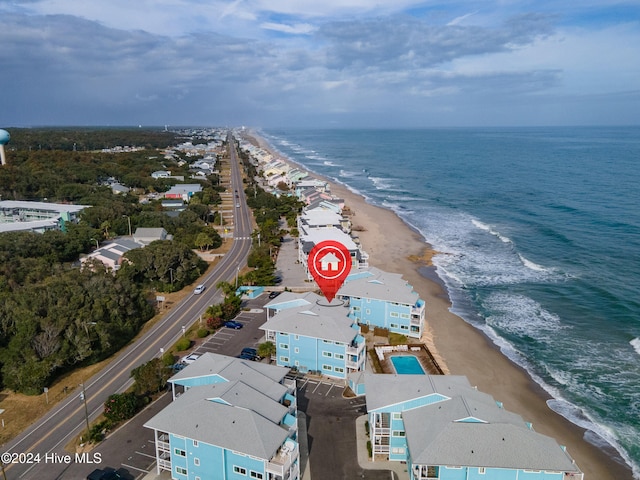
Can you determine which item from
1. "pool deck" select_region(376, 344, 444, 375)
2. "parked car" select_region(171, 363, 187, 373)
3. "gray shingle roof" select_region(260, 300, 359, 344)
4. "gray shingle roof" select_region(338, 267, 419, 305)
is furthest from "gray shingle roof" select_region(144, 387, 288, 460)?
"gray shingle roof" select_region(338, 267, 419, 305)

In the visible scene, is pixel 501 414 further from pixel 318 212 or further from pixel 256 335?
pixel 318 212

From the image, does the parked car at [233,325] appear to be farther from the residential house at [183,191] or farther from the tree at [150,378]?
the residential house at [183,191]

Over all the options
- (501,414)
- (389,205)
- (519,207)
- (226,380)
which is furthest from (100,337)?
(519,207)

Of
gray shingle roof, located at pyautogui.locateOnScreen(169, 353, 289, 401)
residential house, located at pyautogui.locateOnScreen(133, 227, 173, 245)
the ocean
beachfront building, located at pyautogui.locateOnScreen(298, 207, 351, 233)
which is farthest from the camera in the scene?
beachfront building, located at pyautogui.locateOnScreen(298, 207, 351, 233)

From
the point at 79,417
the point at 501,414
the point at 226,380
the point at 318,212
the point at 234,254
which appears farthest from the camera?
the point at 318,212

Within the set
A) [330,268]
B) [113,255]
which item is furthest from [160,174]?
[330,268]

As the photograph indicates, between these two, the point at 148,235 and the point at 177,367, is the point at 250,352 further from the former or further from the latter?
the point at 148,235

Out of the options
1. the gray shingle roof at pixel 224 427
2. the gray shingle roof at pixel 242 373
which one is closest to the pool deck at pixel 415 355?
the gray shingle roof at pixel 242 373

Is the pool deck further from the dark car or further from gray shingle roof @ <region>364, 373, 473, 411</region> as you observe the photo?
the dark car
